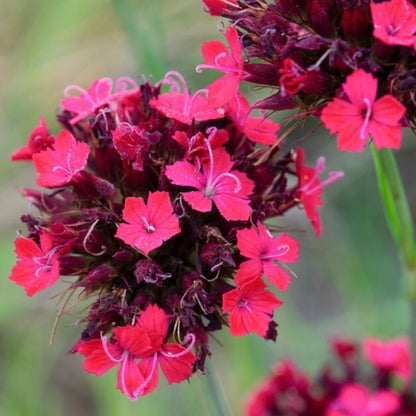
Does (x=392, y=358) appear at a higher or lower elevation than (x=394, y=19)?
lower

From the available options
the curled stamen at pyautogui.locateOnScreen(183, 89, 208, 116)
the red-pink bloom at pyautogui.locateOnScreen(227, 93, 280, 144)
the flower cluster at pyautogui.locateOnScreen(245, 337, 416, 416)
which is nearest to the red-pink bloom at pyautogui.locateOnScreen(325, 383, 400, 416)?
the flower cluster at pyautogui.locateOnScreen(245, 337, 416, 416)

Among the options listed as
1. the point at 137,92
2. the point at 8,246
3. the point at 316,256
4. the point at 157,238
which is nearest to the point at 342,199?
the point at 316,256

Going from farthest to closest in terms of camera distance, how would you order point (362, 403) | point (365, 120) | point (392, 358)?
point (392, 358)
point (362, 403)
point (365, 120)

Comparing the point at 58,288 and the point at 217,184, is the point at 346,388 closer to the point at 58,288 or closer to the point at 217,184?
the point at 217,184

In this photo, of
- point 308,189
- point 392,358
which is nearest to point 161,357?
point 308,189

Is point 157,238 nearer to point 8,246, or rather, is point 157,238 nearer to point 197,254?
point 197,254

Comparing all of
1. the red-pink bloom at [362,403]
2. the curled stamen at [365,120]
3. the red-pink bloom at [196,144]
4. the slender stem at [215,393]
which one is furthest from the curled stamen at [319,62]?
the red-pink bloom at [362,403]

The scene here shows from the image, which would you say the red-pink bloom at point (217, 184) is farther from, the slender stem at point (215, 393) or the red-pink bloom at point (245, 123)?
the slender stem at point (215, 393)

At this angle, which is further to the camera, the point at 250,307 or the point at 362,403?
the point at 362,403
